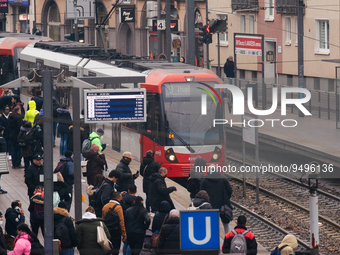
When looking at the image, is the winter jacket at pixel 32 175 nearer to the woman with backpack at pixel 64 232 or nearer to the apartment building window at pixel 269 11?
the woman with backpack at pixel 64 232

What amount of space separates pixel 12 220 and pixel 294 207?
6.81 metres

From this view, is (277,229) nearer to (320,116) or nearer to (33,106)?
(320,116)

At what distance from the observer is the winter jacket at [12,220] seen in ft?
32.1

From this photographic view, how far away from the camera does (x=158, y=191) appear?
11336mm

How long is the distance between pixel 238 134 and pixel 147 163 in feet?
12.1

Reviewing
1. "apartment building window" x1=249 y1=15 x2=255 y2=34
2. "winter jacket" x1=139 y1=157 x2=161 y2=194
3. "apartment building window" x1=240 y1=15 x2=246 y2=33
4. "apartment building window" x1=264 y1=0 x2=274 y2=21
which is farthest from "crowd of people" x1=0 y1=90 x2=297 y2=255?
"apartment building window" x1=240 y1=15 x2=246 y2=33

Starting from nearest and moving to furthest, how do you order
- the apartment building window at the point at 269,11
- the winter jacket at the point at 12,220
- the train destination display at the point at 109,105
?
1. the winter jacket at the point at 12,220
2. the train destination display at the point at 109,105
3. the apartment building window at the point at 269,11

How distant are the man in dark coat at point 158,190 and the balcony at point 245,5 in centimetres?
2828

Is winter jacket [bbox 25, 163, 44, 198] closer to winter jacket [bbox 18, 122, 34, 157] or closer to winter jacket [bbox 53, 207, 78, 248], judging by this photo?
winter jacket [bbox 53, 207, 78, 248]

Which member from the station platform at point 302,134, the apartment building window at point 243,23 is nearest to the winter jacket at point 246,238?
the station platform at point 302,134

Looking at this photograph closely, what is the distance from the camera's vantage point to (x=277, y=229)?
42.2 ft

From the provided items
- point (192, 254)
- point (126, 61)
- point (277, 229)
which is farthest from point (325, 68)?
point (192, 254)

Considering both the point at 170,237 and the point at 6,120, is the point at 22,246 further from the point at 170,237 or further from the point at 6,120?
the point at 6,120

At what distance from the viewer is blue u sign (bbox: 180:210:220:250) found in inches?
257
